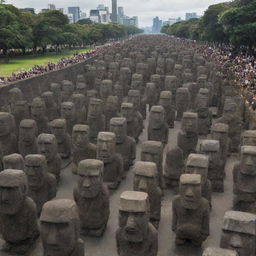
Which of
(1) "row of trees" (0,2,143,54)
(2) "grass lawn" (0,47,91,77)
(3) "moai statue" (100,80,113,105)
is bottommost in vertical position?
(3) "moai statue" (100,80,113,105)

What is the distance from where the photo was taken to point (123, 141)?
9609mm

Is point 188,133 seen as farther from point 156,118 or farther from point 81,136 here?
point 81,136

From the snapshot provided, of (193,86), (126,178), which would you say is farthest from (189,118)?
(193,86)

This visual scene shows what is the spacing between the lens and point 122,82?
18625mm

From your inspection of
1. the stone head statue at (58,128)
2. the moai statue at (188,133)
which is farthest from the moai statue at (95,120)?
the moai statue at (188,133)

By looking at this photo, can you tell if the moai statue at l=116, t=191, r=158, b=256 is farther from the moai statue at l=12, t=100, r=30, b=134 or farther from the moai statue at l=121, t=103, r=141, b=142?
the moai statue at l=12, t=100, r=30, b=134

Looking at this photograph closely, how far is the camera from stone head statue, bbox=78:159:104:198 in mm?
6625

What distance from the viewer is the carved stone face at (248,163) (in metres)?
7.46

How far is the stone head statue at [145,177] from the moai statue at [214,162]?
2.07 meters

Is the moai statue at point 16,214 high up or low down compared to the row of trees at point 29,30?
down

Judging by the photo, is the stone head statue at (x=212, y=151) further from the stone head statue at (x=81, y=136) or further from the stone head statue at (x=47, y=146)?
the stone head statue at (x=47, y=146)

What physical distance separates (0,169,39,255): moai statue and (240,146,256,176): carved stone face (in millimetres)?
4300

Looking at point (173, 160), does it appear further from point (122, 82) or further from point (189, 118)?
point (122, 82)

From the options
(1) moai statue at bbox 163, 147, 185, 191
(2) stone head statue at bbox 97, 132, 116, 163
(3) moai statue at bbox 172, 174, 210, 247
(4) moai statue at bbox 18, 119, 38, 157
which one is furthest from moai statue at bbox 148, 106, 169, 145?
(3) moai statue at bbox 172, 174, 210, 247
